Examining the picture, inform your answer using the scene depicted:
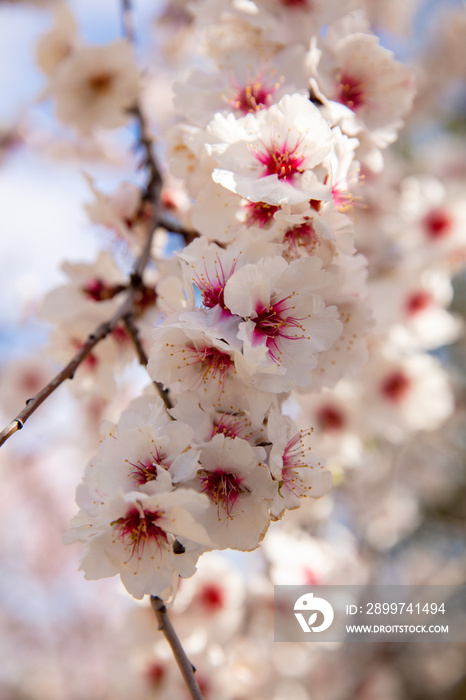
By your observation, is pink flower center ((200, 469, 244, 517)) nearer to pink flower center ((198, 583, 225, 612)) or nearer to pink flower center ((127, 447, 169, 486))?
pink flower center ((127, 447, 169, 486))

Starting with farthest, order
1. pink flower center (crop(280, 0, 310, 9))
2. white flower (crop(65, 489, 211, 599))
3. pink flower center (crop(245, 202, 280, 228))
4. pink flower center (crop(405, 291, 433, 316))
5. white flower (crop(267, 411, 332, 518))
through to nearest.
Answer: pink flower center (crop(405, 291, 433, 316)), pink flower center (crop(280, 0, 310, 9)), pink flower center (crop(245, 202, 280, 228)), white flower (crop(267, 411, 332, 518)), white flower (crop(65, 489, 211, 599))

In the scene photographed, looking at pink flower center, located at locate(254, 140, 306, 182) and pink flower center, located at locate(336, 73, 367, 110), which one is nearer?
pink flower center, located at locate(254, 140, 306, 182)

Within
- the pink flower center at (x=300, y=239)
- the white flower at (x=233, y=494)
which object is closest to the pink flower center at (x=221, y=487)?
the white flower at (x=233, y=494)

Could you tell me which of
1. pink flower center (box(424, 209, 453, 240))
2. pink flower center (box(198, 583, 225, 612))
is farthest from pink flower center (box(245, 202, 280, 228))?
pink flower center (box(424, 209, 453, 240))

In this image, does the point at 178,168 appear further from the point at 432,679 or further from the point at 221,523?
the point at 432,679

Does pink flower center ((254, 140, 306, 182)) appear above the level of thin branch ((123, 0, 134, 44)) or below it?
below

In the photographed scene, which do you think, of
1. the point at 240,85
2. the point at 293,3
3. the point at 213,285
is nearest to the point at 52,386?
the point at 213,285

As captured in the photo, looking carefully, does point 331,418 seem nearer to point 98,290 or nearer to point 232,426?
point 98,290
